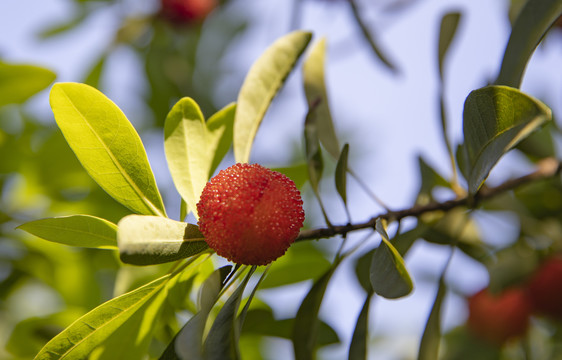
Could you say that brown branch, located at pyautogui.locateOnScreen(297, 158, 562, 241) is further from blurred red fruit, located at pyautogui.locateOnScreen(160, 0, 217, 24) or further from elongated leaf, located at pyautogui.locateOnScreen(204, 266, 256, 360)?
blurred red fruit, located at pyautogui.locateOnScreen(160, 0, 217, 24)

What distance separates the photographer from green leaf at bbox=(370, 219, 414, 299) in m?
0.57

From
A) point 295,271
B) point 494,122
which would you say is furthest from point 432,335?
point 494,122

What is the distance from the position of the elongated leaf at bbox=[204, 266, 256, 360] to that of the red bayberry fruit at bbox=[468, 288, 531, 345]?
4.17 feet

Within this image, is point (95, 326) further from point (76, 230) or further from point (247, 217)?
point (247, 217)

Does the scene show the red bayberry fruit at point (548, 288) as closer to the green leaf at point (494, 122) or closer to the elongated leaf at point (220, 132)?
the green leaf at point (494, 122)

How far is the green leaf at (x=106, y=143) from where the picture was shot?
0.69 m

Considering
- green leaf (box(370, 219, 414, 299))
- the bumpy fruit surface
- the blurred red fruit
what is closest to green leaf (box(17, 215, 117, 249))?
the bumpy fruit surface

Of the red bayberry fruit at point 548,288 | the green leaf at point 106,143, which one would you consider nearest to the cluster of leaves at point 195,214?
the green leaf at point 106,143

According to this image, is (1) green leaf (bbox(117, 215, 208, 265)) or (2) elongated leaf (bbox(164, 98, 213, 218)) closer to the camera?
(1) green leaf (bbox(117, 215, 208, 265))

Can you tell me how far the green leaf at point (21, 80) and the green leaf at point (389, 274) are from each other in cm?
71

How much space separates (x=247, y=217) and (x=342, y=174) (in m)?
0.18

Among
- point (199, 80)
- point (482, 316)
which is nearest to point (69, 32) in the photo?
point (199, 80)

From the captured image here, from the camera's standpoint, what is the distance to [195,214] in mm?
760

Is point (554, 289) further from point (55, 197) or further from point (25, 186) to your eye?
point (25, 186)
